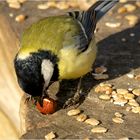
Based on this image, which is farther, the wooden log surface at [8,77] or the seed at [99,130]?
the wooden log surface at [8,77]

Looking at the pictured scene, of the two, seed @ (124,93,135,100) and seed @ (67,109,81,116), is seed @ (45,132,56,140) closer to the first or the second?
seed @ (67,109,81,116)

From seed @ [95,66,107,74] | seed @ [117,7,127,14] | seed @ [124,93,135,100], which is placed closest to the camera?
seed @ [124,93,135,100]

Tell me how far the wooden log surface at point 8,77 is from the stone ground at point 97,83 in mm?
104

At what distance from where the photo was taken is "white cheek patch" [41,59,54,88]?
→ 8.13 ft

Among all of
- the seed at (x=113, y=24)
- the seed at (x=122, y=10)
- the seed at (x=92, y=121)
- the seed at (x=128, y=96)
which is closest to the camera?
the seed at (x=92, y=121)

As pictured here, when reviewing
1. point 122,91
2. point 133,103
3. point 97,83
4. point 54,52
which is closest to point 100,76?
point 97,83

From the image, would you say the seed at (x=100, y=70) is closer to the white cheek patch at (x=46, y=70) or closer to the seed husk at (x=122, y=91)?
the seed husk at (x=122, y=91)

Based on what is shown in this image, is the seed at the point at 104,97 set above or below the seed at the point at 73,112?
below

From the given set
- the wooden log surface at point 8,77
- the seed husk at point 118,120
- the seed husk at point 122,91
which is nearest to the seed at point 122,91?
the seed husk at point 122,91

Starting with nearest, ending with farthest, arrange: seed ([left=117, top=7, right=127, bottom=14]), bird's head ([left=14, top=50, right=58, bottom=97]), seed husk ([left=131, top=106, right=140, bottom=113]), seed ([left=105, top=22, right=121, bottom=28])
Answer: bird's head ([left=14, top=50, right=58, bottom=97]), seed husk ([left=131, top=106, right=140, bottom=113]), seed ([left=105, top=22, right=121, bottom=28]), seed ([left=117, top=7, right=127, bottom=14])

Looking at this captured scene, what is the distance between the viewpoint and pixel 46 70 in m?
2.49

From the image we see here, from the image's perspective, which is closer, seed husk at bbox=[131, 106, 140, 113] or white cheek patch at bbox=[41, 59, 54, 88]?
white cheek patch at bbox=[41, 59, 54, 88]

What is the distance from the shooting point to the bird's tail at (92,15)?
3.01m

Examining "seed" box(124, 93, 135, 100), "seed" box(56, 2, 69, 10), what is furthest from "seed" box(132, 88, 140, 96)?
"seed" box(56, 2, 69, 10)
